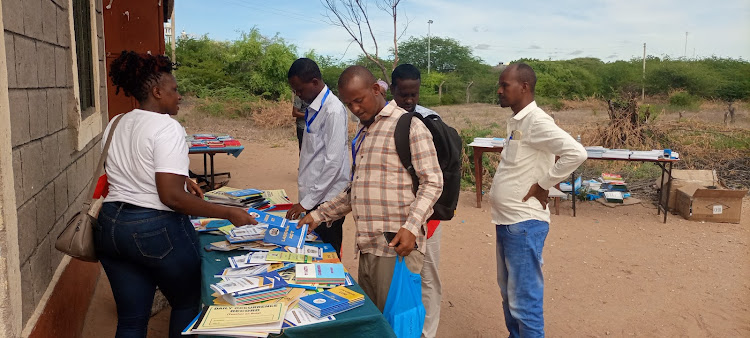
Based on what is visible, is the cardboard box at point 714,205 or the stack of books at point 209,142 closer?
the cardboard box at point 714,205

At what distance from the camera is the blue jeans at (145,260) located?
225 cm

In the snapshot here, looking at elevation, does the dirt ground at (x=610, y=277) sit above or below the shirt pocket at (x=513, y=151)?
below

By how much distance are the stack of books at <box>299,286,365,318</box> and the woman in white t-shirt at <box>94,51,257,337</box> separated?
1.96 ft

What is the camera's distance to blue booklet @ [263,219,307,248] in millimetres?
2744

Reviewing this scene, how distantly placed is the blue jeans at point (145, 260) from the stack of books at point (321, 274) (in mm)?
491

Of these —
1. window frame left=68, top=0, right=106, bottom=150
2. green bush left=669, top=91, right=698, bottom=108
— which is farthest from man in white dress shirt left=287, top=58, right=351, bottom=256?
green bush left=669, top=91, right=698, bottom=108

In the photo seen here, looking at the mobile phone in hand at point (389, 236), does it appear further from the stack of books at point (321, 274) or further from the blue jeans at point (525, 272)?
the blue jeans at point (525, 272)

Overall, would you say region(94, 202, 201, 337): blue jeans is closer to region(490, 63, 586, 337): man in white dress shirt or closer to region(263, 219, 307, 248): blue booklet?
region(263, 219, 307, 248): blue booklet

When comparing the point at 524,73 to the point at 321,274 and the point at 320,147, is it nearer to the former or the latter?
the point at 320,147

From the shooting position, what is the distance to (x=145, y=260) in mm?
2285

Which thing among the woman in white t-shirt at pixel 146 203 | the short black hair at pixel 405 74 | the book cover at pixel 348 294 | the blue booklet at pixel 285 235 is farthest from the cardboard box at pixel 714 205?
the woman in white t-shirt at pixel 146 203

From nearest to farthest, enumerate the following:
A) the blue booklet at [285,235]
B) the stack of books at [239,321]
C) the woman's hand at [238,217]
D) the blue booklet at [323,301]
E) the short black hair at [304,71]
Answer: the stack of books at [239,321], the blue booklet at [323,301], the woman's hand at [238,217], the blue booklet at [285,235], the short black hair at [304,71]

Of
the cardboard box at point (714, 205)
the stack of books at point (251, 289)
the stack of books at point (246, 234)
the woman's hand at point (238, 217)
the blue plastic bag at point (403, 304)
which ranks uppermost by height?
the woman's hand at point (238, 217)

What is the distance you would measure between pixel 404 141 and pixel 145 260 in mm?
1172
